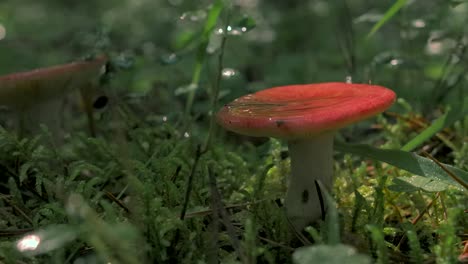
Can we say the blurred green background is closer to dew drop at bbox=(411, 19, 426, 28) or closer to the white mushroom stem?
dew drop at bbox=(411, 19, 426, 28)

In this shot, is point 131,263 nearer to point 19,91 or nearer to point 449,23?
point 19,91

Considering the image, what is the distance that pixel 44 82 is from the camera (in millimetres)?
1765

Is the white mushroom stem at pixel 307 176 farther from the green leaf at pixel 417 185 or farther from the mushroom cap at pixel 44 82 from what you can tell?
the mushroom cap at pixel 44 82

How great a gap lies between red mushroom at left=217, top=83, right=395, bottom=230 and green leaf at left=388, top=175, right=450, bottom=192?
18cm

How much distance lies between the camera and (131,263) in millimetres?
875

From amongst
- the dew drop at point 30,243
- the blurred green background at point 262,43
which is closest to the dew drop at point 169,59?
the blurred green background at point 262,43

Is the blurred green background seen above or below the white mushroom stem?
above

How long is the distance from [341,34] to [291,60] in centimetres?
113

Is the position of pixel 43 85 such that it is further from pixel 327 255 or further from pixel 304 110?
pixel 327 255

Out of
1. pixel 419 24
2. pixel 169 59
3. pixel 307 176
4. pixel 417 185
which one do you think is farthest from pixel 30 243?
pixel 419 24

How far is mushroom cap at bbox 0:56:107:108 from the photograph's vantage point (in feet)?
5.53

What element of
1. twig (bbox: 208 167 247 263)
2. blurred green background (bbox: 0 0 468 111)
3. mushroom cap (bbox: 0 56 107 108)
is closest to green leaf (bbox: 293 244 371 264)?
twig (bbox: 208 167 247 263)

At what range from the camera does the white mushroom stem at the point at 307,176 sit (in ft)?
4.49

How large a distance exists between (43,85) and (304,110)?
1.02m
